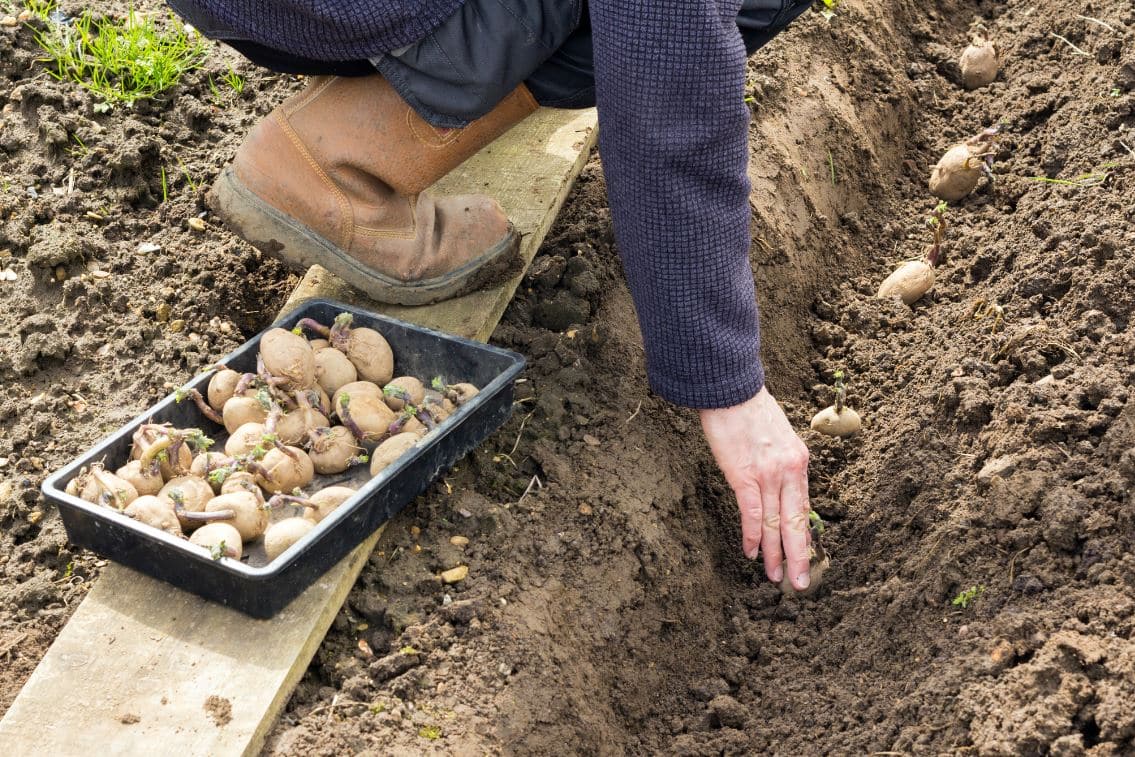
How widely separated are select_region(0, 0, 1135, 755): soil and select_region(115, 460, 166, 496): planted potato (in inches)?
10.8

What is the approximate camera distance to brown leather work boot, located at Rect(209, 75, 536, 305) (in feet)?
8.07

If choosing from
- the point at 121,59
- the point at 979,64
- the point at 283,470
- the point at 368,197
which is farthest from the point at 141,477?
the point at 979,64

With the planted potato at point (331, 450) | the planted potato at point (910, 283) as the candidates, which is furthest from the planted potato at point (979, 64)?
the planted potato at point (331, 450)

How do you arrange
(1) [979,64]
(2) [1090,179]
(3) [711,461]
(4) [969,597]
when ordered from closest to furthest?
(4) [969,597], (3) [711,461], (2) [1090,179], (1) [979,64]

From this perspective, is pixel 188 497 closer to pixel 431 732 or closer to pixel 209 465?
pixel 209 465

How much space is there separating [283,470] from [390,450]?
20 centimetres

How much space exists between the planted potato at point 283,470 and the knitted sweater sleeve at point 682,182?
67cm

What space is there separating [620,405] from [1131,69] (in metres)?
1.79

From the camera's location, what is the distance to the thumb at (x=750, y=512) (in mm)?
2045

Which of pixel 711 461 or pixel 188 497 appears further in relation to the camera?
pixel 711 461

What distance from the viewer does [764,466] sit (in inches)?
79.3

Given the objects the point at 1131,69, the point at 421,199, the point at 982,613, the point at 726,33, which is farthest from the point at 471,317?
the point at 1131,69

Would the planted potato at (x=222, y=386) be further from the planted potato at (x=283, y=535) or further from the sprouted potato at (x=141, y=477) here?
the planted potato at (x=283, y=535)

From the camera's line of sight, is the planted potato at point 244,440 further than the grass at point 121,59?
No
